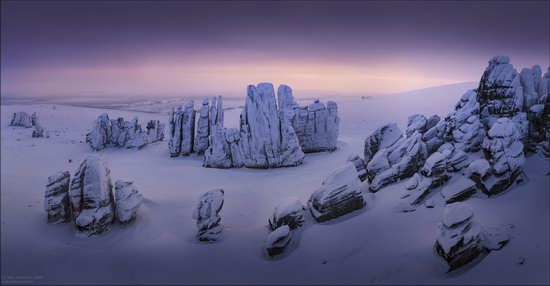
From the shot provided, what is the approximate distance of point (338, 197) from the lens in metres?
8.96

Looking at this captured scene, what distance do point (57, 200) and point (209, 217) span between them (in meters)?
3.88

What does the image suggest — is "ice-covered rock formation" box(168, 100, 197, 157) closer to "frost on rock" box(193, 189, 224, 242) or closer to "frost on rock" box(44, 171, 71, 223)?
"frost on rock" box(44, 171, 71, 223)

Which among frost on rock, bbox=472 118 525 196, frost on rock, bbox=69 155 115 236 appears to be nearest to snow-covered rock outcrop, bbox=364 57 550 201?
frost on rock, bbox=472 118 525 196

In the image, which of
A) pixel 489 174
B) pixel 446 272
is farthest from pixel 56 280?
pixel 489 174

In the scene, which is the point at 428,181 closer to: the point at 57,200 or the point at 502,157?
the point at 502,157

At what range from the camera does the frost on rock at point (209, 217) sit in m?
8.17

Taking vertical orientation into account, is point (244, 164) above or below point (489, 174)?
below

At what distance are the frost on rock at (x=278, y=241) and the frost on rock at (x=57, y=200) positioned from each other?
17.3 ft

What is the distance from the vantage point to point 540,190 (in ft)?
25.8

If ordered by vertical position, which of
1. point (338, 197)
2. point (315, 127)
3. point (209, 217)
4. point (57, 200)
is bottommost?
point (209, 217)

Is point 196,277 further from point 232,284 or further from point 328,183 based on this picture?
point 328,183

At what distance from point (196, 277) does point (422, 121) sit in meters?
9.84

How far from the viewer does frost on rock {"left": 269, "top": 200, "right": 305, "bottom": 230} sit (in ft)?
28.4

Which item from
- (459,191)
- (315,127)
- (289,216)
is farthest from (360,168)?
(315,127)
